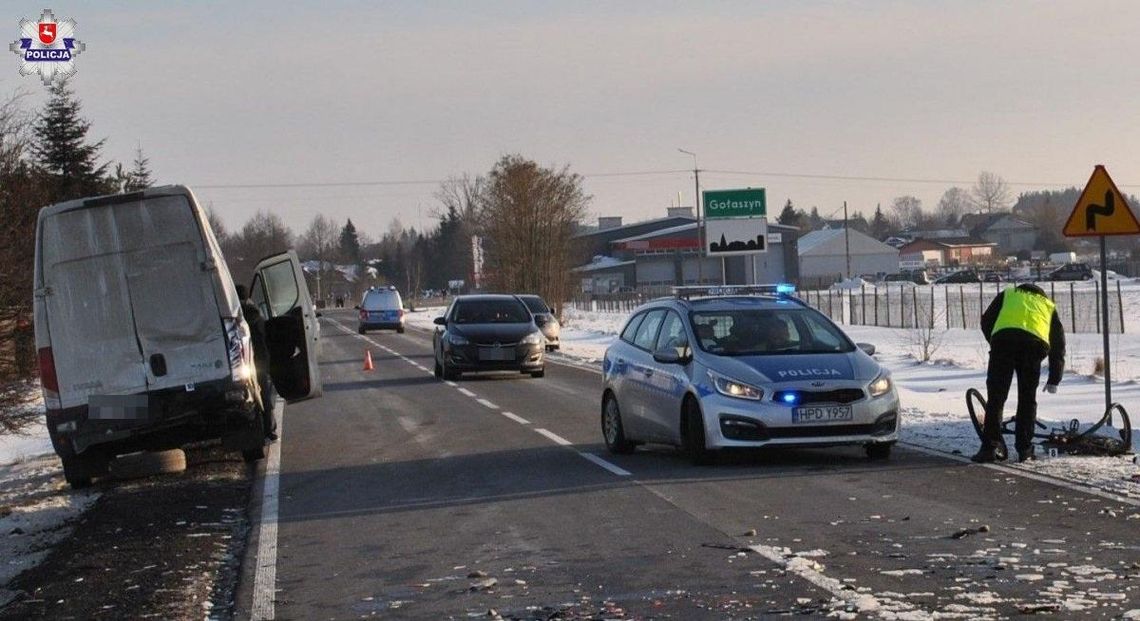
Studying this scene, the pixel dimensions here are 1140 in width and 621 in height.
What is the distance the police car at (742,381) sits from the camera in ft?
41.5

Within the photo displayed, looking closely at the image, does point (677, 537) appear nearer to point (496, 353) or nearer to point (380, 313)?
point (496, 353)

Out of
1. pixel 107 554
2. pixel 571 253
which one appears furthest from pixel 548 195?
pixel 107 554

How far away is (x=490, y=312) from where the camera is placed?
95.6 ft

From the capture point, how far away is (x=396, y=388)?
27.1 meters

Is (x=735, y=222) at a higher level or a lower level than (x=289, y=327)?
higher

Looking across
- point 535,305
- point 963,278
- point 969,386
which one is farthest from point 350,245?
point 969,386

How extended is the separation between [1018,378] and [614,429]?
13.0 feet

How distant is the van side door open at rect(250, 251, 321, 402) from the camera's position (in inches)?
661

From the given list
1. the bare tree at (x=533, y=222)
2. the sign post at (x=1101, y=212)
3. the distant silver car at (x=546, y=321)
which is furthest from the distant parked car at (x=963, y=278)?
the sign post at (x=1101, y=212)

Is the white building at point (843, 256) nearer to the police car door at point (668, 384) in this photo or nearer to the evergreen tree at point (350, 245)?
the evergreen tree at point (350, 245)

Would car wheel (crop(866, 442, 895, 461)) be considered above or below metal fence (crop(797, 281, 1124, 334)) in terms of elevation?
above

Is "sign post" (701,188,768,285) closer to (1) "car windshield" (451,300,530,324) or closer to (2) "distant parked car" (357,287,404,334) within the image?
(1) "car windshield" (451,300,530,324)

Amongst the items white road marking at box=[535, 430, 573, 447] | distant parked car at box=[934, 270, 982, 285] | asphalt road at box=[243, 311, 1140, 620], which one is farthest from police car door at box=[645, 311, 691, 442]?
distant parked car at box=[934, 270, 982, 285]

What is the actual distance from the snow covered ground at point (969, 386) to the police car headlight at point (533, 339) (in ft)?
19.9
